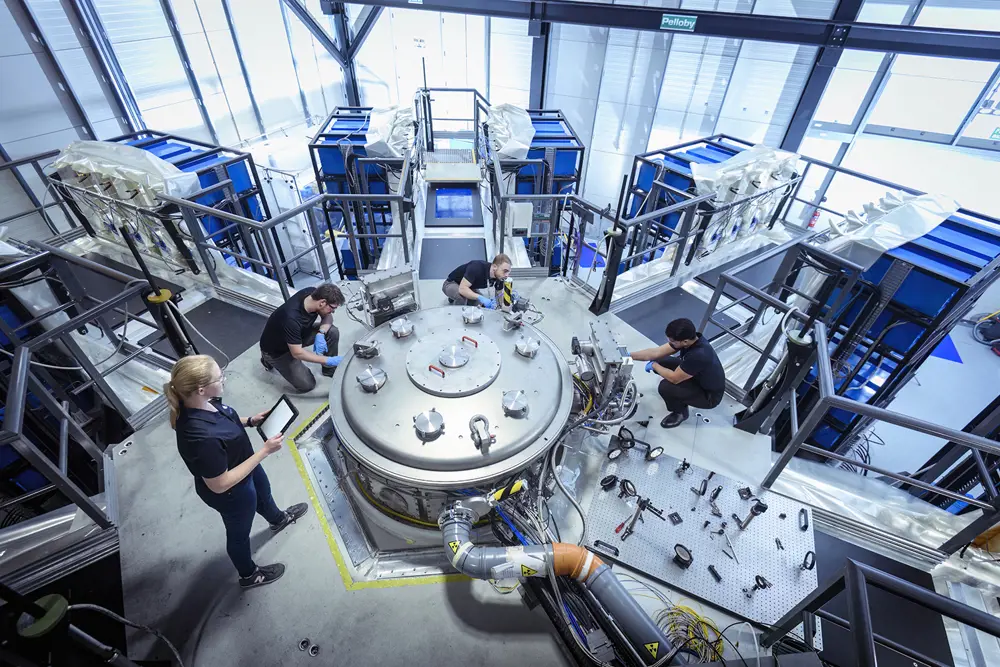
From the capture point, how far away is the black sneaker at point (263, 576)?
278 centimetres

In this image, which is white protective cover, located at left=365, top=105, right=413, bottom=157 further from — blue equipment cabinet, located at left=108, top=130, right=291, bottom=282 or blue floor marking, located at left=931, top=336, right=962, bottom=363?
blue floor marking, located at left=931, top=336, right=962, bottom=363

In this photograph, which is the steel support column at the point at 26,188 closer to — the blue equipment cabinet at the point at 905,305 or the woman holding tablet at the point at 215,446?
the woman holding tablet at the point at 215,446

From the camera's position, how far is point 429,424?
277 centimetres

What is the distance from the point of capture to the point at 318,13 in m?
12.0

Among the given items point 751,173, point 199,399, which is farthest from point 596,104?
point 199,399

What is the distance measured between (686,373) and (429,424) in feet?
7.33

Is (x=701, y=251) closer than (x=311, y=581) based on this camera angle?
No

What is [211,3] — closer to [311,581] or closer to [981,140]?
[311,581]

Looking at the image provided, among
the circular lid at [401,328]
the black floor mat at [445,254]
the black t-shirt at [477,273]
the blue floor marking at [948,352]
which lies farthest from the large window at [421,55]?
the blue floor marking at [948,352]

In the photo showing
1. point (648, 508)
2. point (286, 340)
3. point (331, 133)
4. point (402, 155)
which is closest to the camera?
point (648, 508)

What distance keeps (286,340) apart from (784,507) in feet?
13.8

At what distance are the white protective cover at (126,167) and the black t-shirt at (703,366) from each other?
6531mm

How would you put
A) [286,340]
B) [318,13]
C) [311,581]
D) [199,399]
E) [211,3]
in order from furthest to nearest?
[318,13] < [211,3] < [286,340] < [311,581] < [199,399]

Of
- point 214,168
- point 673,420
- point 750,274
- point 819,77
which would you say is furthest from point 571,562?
point 819,77
